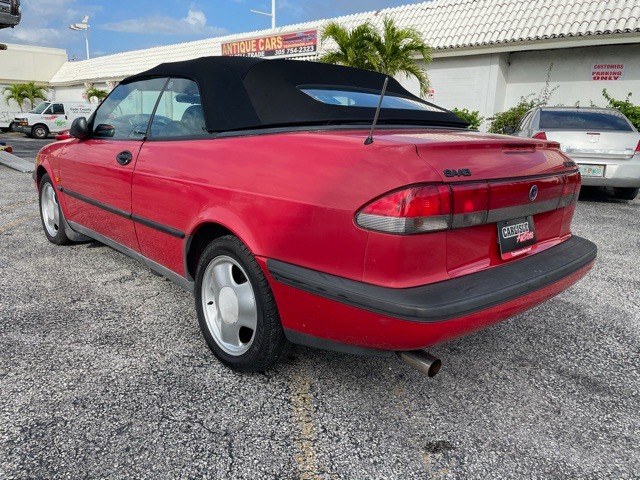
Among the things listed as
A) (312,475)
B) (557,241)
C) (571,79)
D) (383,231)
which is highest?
(571,79)

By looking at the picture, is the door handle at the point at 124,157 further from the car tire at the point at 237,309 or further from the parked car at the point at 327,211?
the car tire at the point at 237,309

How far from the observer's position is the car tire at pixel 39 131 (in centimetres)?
2303

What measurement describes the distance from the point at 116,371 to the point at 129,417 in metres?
0.42

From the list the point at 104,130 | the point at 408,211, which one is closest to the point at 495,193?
the point at 408,211

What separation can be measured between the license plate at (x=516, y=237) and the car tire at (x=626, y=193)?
6641 mm

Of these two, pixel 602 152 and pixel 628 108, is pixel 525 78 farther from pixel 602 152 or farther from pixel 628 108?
pixel 602 152

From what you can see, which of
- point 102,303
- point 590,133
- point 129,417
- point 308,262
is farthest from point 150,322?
point 590,133

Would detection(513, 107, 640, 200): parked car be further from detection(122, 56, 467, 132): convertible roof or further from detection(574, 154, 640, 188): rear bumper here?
detection(122, 56, 467, 132): convertible roof

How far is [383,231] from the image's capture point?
174 centimetres

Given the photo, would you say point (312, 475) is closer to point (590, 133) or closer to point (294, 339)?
point (294, 339)

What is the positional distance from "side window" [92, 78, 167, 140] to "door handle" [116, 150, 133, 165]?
0.40ft

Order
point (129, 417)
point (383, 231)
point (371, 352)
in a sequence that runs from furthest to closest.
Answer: point (129, 417) → point (371, 352) → point (383, 231)

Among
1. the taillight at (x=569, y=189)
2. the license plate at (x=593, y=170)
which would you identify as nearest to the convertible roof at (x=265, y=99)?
the taillight at (x=569, y=189)

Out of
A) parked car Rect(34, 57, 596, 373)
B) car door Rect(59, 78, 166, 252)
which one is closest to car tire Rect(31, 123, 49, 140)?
car door Rect(59, 78, 166, 252)
